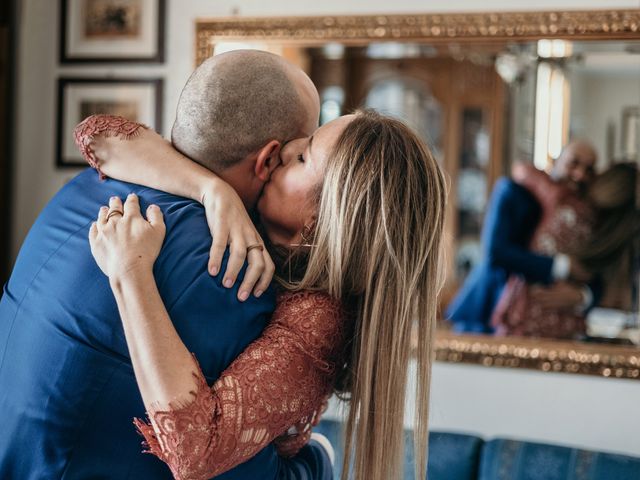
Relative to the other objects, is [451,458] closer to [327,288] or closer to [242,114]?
[327,288]

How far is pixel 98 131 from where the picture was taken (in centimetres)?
155

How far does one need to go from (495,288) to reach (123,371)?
196 cm

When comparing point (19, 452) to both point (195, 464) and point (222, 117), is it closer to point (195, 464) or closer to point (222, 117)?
point (195, 464)

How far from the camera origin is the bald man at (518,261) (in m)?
2.88

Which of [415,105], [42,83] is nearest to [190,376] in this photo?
[415,105]

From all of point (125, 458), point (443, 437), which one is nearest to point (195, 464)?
point (125, 458)

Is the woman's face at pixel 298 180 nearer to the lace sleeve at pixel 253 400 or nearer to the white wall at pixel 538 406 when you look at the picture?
the lace sleeve at pixel 253 400

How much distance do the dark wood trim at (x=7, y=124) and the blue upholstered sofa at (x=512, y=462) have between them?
1.57m

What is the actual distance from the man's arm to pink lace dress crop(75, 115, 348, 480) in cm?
170

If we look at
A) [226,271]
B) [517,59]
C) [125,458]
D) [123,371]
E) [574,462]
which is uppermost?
[517,59]

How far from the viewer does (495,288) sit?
3010 millimetres

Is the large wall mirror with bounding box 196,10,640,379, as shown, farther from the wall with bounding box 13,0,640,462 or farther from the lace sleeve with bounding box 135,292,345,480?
the lace sleeve with bounding box 135,292,345,480

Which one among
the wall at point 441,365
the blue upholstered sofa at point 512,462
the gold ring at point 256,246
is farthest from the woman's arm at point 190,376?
the wall at point 441,365

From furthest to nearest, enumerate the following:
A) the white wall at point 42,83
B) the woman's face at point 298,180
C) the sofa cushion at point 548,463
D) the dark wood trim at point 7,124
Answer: the dark wood trim at point 7,124 < the white wall at point 42,83 < the sofa cushion at point 548,463 < the woman's face at point 298,180
